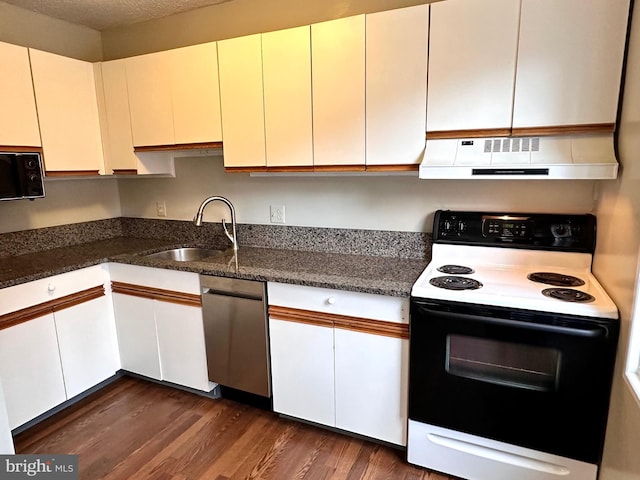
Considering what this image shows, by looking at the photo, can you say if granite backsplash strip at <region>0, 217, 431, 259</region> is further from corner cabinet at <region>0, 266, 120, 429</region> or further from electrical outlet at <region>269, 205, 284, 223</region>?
corner cabinet at <region>0, 266, 120, 429</region>

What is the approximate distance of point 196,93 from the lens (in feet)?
7.35

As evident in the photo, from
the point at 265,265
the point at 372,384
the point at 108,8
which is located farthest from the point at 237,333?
the point at 108,8

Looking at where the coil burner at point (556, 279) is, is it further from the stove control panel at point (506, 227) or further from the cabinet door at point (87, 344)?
the cabinet door at point (87, 344)

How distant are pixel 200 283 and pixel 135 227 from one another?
4.06ft

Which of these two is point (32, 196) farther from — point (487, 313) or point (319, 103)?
point (487, 313)

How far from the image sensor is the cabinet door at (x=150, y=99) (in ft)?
7.62

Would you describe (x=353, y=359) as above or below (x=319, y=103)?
below

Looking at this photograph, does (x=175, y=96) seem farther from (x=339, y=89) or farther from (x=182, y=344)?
(x=182, y=344)

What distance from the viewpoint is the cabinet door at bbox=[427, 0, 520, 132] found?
159 cm

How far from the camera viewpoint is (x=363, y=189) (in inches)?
88.8

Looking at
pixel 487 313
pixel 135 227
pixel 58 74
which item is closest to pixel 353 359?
pixel 487 313

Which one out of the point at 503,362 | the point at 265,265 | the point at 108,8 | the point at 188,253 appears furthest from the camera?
the point at 188,253

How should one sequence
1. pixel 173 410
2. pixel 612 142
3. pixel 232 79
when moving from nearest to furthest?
pixel 612 142, pixel 232 79, pixel 173 410

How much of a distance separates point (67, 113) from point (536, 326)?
276cm
